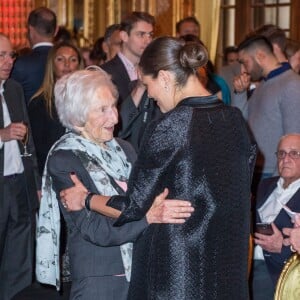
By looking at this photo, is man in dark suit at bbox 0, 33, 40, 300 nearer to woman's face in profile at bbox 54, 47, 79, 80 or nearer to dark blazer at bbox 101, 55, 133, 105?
woman's face in profile at bbox 54, 47, 79, 80

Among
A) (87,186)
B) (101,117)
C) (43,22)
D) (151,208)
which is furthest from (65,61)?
(151,208)

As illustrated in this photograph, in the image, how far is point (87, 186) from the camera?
3.03 meters

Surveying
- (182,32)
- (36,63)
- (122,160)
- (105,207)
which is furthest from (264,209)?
(182,32)

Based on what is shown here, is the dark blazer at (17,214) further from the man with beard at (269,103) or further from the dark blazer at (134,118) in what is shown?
the man with beard at (269,103)

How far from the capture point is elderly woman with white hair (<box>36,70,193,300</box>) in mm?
3008

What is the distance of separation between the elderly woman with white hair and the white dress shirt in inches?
77.2

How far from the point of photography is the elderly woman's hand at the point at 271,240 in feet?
13.2

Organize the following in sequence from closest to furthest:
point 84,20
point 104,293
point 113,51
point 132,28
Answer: point 104,293 → point 132,28 → point 113,51 → point 84,20

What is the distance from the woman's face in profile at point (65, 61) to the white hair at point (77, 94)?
244cm

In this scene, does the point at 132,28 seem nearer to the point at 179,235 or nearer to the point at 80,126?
the point at 80,126

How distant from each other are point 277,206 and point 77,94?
64.8 inches

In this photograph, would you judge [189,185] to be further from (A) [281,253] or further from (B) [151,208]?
(A) [281,253]

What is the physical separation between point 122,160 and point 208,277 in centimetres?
59

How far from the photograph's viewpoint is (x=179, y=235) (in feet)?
9.16
